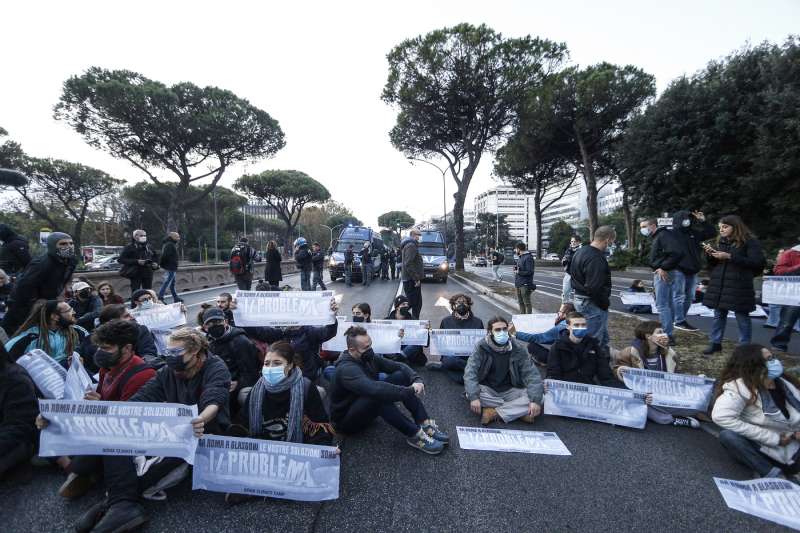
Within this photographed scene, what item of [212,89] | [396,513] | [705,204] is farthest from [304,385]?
[212,89]

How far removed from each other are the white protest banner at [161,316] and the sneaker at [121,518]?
3.64m

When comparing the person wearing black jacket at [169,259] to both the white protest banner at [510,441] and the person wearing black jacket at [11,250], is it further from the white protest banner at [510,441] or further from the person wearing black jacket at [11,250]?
the white protest banner at [510,441]

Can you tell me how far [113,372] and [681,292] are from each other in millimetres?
7074

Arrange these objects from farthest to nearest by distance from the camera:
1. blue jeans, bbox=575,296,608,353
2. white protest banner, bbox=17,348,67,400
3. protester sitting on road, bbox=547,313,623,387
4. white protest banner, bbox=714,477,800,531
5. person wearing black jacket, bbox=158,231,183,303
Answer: person wearing black jacket, bbox=158,231,183,303
blue jeans, bbox=575,296,608,353
protester sitting on road, bbox=547,313,623,387
white protest banner, bbox=17,348,67,400
white protest banner, bbox=714,477,800,531

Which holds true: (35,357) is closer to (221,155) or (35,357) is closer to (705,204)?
(705,204)

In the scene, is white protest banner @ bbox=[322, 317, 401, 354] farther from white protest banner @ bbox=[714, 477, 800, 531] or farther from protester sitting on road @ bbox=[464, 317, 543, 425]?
white protest banner @ bbox=[714, 477, 800, 531]

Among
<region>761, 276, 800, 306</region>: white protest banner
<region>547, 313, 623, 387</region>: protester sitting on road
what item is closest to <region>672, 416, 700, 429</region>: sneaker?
<region>547, 313, 623, 387</region>: protester sitting on road

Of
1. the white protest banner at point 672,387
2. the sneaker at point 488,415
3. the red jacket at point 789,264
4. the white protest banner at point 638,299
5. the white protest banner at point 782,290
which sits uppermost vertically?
the red jacket at point 789,264

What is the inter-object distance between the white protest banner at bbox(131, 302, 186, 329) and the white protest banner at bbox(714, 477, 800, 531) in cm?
631

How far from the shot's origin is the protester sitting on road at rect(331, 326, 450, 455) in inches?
121

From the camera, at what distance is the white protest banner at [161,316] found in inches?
207

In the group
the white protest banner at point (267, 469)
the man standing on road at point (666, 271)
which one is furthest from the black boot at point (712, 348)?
the white protest banner at point (267, 469)

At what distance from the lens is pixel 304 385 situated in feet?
9.37

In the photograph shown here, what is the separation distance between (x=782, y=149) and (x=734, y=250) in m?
15.1
